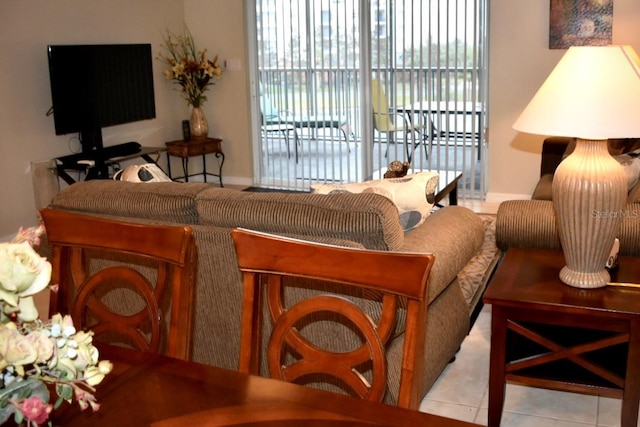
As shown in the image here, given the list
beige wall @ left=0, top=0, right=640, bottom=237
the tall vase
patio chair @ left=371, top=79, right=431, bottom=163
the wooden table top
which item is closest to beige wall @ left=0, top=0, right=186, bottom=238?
beige wall @ left=0, top=0, right=640, bottom=237

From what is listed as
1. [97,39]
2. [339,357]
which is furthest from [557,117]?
[97,39]

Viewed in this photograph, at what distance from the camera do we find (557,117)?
2.57m

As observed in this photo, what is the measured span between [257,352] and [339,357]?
24 cm

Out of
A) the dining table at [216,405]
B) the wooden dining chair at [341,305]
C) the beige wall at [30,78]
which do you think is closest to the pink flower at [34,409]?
the dining table at [216,405]

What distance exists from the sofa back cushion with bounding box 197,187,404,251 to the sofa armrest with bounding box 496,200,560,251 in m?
0.97

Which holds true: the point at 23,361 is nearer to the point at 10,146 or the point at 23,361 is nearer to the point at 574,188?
the point at 574,188

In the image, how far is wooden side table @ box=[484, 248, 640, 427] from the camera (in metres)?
2.53

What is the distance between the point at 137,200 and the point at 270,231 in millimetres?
592

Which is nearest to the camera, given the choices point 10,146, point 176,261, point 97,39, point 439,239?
point 176,261

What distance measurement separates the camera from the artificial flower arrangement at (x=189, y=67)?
23.0 feet

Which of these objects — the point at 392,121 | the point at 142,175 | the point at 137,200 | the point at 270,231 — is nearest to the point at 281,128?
the point at 392,121

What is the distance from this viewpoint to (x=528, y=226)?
3.39m

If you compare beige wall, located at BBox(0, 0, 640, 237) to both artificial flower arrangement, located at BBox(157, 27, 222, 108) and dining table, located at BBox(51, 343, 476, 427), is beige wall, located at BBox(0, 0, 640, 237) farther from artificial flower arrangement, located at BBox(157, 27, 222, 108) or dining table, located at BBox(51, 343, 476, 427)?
dining table, located at BBox(51, 343, 476, 427)

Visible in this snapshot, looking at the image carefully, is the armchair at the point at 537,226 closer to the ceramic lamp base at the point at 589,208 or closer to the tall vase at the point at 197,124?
the ceramic lamp base at the point at 589,208
